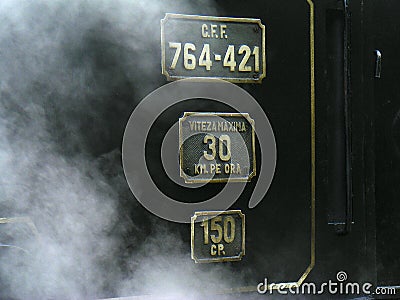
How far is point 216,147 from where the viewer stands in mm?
2291

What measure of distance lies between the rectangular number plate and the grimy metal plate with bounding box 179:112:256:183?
125 millimetres

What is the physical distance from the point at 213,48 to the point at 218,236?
650mm

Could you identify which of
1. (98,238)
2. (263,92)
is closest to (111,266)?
(98,238)

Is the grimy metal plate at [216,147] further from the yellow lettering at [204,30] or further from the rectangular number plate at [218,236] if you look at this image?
the yellow lettering at [204,30]

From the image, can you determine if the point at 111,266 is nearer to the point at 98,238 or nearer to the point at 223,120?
the point at 98,238

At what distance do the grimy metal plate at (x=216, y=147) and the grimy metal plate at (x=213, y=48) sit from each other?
0.15 metres

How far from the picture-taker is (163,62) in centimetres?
221

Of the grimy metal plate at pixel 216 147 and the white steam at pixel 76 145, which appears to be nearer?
the white steam at pixel 76 145

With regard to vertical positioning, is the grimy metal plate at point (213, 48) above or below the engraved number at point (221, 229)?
above

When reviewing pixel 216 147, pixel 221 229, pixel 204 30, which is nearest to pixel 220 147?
pixel 216 147

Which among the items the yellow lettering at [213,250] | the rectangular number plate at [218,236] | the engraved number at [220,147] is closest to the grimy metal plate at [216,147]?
the engraved number at [220,147]

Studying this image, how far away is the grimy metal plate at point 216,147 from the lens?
226 cm

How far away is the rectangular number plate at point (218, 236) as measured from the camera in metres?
2.27

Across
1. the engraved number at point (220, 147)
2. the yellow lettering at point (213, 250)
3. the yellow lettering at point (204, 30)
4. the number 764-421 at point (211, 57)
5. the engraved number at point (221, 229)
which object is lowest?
the yellow lettering at point (213, 250)
